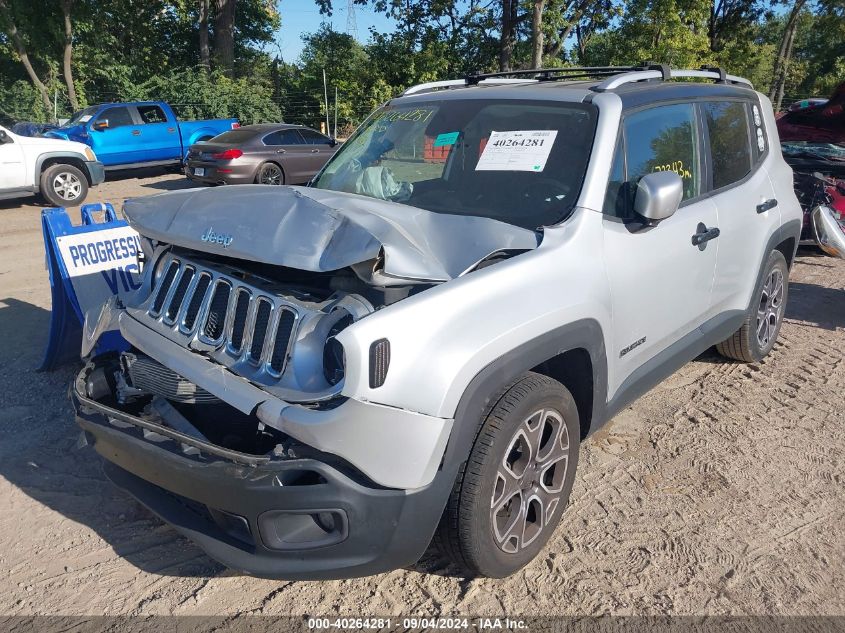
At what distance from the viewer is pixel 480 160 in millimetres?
3613

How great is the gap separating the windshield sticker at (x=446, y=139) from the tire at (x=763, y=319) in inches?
91.0

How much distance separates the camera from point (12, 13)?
24.1 metres

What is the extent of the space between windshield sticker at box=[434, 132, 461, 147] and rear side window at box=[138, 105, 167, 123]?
1431cm

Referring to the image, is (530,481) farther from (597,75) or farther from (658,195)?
(597,75)

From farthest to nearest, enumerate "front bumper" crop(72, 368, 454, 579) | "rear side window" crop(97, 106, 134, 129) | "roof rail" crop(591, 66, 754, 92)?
"rear side window" crop(97, 106, 134, 129)
"roof rail" crop(591, 66, 754, 92)
"front bumper" crop(72, 368, 454, 579)

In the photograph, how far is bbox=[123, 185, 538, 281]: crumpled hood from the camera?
8.52ft

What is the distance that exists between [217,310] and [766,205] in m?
3.54

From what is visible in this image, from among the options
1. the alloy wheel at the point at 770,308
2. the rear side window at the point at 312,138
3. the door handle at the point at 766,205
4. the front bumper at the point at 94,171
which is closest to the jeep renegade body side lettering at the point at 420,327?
the door handle at the point at 766,205

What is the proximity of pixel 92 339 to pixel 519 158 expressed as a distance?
2.20 meters

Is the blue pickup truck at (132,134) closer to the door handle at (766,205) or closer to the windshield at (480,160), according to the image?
the windshield at (480,160)

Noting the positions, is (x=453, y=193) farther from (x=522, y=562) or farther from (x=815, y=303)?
(x=815, y=303)

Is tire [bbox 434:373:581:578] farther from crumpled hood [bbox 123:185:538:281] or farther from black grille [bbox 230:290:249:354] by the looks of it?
black grille [bbox 230:290:249:354]

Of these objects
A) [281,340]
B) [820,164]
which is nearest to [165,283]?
[281,340]

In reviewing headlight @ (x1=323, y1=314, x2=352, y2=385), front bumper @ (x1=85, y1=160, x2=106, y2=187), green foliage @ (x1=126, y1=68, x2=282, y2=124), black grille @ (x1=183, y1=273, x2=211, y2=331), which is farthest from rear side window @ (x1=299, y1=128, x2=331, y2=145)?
headlight @ (x1=323, y1=314, x2=352, y2=385)
